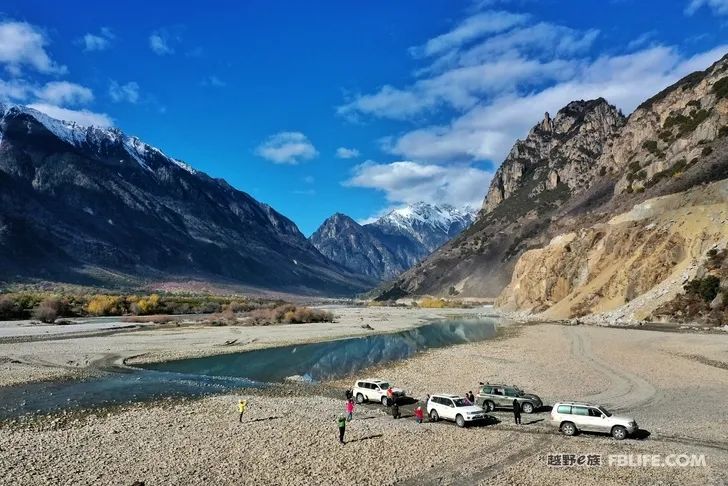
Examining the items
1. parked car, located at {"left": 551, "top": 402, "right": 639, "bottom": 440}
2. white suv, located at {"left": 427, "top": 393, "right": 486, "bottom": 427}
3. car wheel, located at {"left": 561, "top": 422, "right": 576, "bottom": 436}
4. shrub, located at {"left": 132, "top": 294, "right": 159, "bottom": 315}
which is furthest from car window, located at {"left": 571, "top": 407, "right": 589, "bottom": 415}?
shrub, located at {"left": 132, "top": 294, "right": 159, "bottom": 315}

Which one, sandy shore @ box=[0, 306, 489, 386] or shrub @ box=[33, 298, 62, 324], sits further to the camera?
shrub @ box=[33, 298, 62, 324]

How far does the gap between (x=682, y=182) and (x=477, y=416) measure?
317 feet

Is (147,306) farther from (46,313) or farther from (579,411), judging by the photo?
(579,411)

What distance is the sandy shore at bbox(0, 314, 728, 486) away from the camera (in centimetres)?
1967

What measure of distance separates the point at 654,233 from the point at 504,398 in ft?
229

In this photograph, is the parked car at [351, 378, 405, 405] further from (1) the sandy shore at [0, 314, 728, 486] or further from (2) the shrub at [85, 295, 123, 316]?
(2) the shrub at [85, 295, 123, 316]

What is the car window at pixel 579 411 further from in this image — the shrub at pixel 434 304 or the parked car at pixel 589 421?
the shrub at pixel 434 304

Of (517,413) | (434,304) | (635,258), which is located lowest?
(517,413)

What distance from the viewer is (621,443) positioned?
23031mm

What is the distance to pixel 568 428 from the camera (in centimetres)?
2473

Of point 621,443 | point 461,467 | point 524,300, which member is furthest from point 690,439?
point 524,300

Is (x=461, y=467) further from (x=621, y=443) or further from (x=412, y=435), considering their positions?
(x=621, y=443)

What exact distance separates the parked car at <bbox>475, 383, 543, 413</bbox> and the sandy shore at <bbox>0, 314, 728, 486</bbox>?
737mm

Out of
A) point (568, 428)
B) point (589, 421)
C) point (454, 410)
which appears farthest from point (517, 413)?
point (589, 421)
